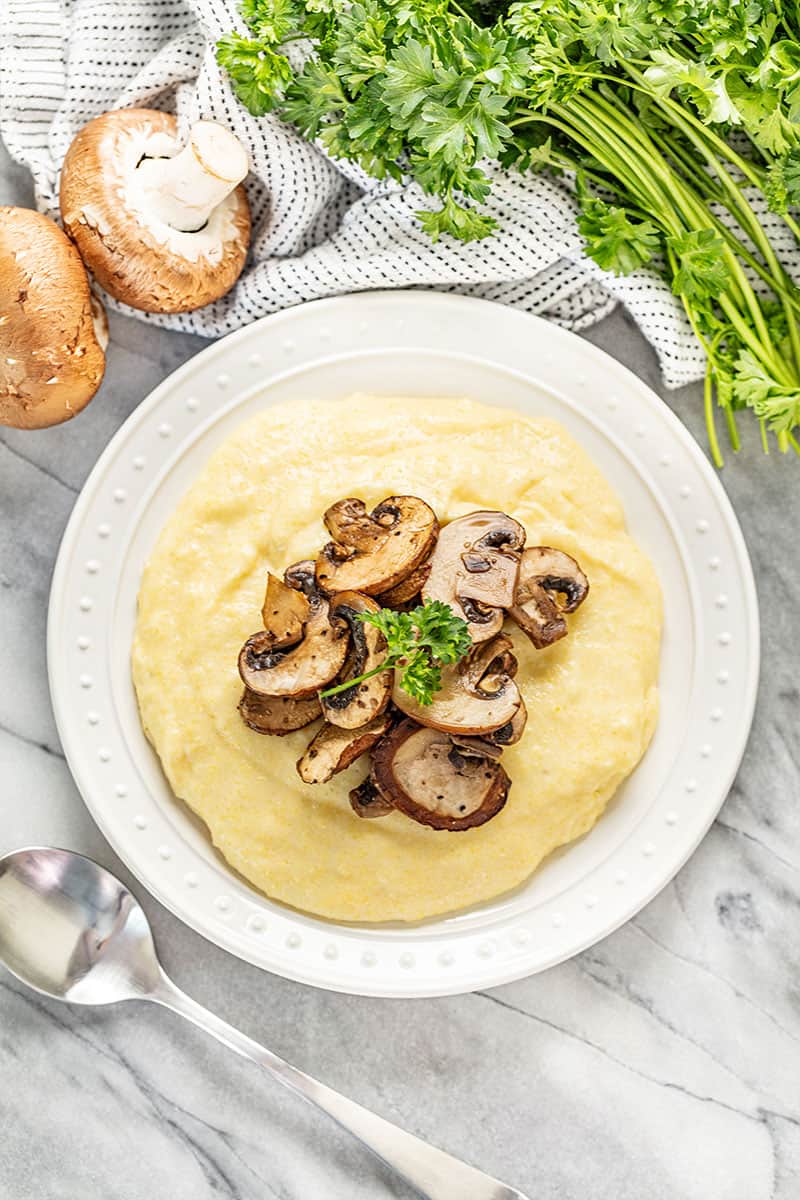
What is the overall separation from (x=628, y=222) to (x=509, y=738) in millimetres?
1497

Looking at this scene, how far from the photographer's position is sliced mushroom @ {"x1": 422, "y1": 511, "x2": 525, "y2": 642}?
282 centimetres

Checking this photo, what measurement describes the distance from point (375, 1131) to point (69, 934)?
106cm

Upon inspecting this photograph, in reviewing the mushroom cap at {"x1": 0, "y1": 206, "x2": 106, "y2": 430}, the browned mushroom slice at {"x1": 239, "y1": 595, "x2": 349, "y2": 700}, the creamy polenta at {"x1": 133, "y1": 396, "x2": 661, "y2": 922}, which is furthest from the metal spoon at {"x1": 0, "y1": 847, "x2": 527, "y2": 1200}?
the mushroom cap at {"x1": 0, "y1": 206, "x2": 106, "y2": 430}

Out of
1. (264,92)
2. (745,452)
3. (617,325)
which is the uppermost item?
(264,92)

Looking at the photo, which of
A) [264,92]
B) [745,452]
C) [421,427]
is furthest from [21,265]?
[745,452]

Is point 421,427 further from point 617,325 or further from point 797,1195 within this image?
point 797,1195

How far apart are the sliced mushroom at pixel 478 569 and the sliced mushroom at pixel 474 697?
0.07 meters

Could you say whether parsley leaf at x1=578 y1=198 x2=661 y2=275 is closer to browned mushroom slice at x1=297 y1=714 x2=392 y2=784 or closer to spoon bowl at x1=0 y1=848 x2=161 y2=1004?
browned mushroom slice at x1=297 y1=714 x2=392 y2=784

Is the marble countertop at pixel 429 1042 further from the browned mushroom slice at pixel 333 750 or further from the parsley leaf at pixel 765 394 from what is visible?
the browned mushroom slice at pixel 333 750

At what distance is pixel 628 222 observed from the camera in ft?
10.1

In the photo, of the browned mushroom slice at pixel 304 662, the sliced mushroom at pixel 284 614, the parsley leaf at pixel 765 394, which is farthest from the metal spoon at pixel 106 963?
the parsley leaf at pixel 765 394

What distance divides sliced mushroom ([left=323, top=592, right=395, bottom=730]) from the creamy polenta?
0.25 m

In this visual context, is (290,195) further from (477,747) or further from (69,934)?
(69,934)

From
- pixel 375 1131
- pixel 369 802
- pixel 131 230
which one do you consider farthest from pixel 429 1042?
pixel 131 230
